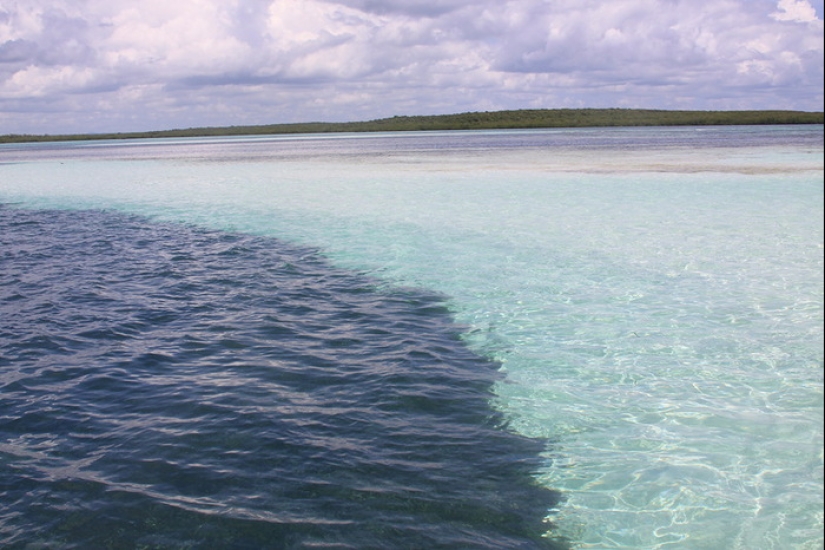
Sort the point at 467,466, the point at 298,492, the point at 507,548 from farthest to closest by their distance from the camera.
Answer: the point at 467,466 < the point at 298,492 < the point at 507,548

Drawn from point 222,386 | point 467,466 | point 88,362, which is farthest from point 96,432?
point 467,466

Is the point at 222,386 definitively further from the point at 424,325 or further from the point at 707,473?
the point at 707,473

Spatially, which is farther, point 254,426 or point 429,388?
point 429,388
